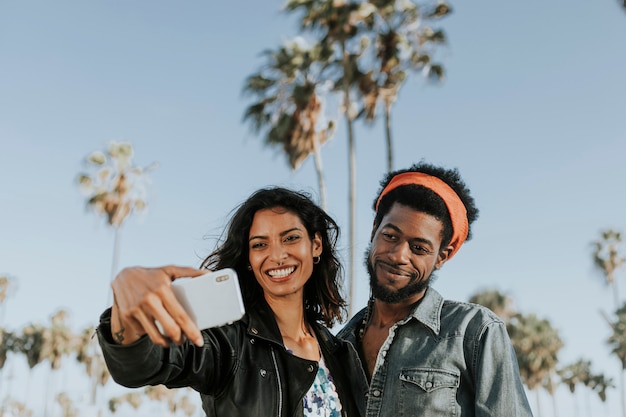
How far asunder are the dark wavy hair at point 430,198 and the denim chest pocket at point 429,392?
A: 813 mm

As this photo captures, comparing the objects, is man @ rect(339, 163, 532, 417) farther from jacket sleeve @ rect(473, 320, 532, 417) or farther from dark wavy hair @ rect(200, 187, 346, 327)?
dark wavy hair @ rect(200, 187, 346, 327)

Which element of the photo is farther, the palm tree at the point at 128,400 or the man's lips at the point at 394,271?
the palm tree at the point at 128,400

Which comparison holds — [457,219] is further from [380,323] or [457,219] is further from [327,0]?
[327,0]

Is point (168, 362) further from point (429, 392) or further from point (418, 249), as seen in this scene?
point (418, 249)

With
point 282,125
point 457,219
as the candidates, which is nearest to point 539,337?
point 282,125

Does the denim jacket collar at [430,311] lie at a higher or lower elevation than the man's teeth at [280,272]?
lower

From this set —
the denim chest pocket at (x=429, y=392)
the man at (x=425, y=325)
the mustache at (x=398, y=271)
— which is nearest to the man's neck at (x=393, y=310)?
the man at (x=425, y=325)

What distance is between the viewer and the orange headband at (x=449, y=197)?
12.9ft

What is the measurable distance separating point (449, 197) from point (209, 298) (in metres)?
2.36

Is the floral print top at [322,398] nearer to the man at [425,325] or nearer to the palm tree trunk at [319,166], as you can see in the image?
the man at [425,325]

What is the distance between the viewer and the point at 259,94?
21578 millimetres

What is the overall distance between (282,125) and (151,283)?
19.5 meters

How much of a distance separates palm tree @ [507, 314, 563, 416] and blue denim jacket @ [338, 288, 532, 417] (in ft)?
133

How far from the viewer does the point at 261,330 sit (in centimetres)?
298
